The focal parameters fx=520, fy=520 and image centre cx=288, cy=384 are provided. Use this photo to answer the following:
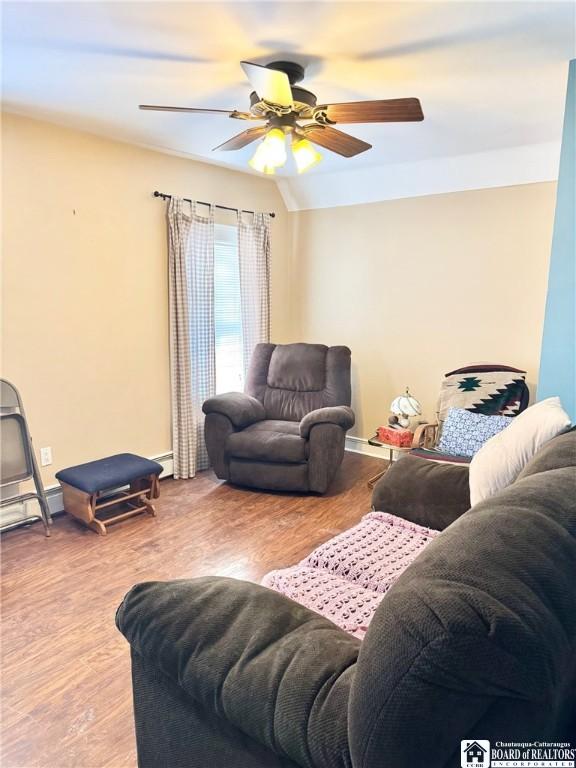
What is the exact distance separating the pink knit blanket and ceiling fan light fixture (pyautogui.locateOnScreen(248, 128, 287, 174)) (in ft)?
5.87

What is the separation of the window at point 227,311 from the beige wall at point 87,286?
42 cm

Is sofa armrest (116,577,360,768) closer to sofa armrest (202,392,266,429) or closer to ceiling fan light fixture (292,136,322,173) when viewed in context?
ceiling fan light fixture (292,136,322,173)

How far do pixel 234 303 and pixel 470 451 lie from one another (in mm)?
2411

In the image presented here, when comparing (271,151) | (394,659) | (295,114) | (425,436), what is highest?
(295,114)

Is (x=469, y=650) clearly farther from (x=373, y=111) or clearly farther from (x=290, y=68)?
(x=290, y=68)

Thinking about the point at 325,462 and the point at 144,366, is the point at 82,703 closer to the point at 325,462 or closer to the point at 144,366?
the point at 325,462

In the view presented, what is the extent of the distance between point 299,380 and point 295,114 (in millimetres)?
2367

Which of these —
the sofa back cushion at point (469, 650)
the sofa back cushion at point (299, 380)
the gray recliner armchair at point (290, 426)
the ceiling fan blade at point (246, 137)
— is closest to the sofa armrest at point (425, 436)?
the gray recliner armchair at point (290, 426)

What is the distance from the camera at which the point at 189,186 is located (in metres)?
4.15

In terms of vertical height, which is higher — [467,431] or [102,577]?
[467,431]

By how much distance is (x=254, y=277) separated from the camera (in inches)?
188

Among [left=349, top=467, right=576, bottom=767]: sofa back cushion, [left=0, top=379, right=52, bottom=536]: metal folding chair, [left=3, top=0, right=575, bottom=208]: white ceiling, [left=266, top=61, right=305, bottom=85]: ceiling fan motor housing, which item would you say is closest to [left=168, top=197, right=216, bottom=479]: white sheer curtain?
[left=3, top=0, right=575, bottom=208]: white ceiling

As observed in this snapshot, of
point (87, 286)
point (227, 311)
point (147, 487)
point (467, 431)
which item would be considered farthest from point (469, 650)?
point (227, 311)

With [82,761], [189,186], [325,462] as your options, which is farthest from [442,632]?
[189,186]
